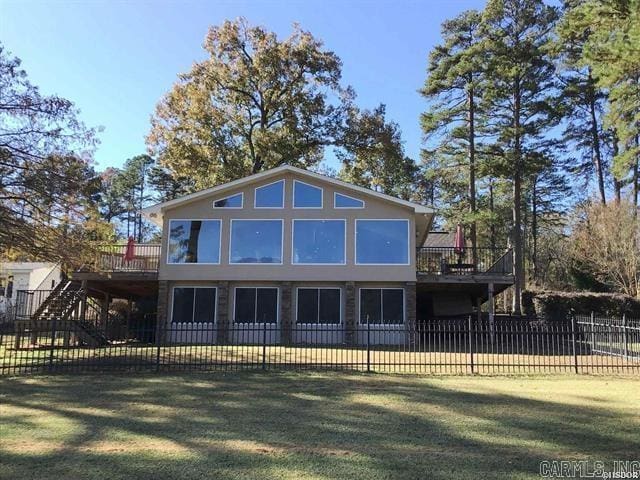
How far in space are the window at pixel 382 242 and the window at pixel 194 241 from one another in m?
5.54

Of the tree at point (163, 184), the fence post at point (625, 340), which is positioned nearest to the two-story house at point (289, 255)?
the fence post at point (625, 340)

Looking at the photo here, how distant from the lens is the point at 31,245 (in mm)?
14391

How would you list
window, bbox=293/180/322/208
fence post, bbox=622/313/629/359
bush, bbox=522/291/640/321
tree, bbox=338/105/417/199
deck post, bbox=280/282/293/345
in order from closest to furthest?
fence post, bbox=622/313/629/359 → deck post, bbox=280/282/293/345 → window, bbox=293/180/322/208 → bush, bbox=522/291/640/321 → tree, bbox=338/105/417/199

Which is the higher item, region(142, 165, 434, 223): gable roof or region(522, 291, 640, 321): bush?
region(142, 165, 434, 223): gable roof

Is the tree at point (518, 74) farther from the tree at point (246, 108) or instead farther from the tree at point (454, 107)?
the tree at point (246, 108)

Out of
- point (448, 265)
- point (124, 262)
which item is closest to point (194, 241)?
point (124, 262)

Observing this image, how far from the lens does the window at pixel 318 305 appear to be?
20469 millimetres

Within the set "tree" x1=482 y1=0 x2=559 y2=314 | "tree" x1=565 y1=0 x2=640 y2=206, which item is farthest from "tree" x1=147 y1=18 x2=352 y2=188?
"tree" x1=565 y1=0 x2=640 y2=206

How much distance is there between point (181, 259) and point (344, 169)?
1750 cm

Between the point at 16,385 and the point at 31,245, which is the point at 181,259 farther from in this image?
the point at 16,385

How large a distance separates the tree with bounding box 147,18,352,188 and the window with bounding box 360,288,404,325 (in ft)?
44.5

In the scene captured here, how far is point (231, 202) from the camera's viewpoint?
2109 cm

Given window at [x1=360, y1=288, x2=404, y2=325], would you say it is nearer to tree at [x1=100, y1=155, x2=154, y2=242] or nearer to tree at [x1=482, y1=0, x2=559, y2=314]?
tree at [x1=482, y1=0, x2=559, y2=314]

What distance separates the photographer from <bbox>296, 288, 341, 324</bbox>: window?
67.2 feet
